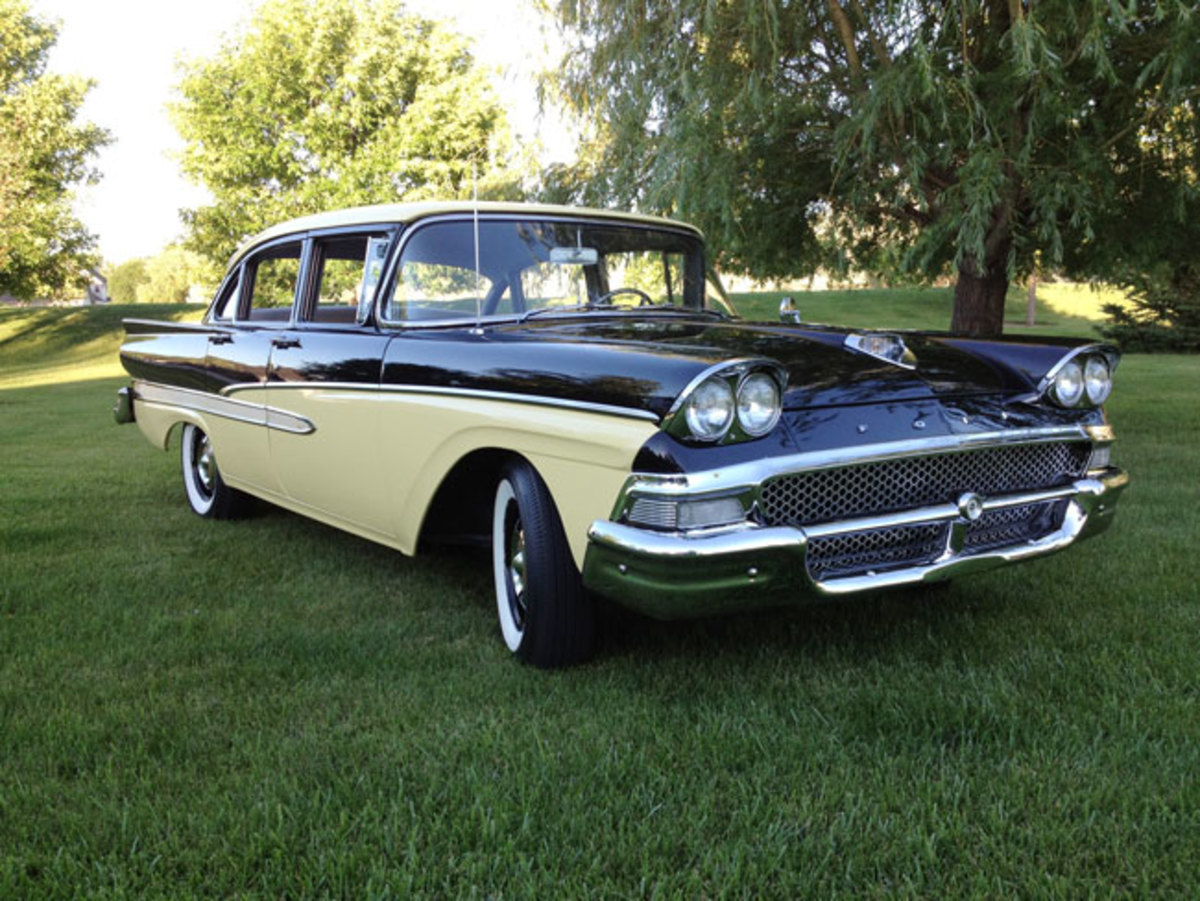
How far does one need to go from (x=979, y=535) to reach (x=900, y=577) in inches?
16.4

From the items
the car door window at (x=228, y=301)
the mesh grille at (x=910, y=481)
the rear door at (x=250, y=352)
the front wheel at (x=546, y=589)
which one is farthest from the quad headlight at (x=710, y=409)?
the car door window at (x=228, y=301)

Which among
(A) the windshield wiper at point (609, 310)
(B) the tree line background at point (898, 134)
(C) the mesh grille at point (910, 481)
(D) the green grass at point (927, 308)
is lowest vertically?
(D) the green grass at point (927, 308)

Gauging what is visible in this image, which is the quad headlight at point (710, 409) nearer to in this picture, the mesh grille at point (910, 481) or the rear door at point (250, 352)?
the mesh grille at point (910, 481)

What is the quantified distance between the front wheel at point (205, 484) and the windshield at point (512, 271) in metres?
1.89

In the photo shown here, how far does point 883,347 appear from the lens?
307 cm

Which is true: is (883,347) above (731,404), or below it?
above

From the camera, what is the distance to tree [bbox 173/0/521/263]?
69.5 feet

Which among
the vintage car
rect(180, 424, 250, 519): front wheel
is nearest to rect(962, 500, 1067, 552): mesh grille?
the vintage car

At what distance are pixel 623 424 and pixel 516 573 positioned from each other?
34.0 inches

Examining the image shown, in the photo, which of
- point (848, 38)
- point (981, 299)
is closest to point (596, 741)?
point (848, 38)

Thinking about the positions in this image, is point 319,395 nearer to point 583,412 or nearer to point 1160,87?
point 583,412

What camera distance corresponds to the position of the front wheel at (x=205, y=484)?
5.11 meters

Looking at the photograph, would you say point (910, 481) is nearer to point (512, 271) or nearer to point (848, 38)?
point (512, 271)

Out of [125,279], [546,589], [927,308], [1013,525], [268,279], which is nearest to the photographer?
[546,589]
